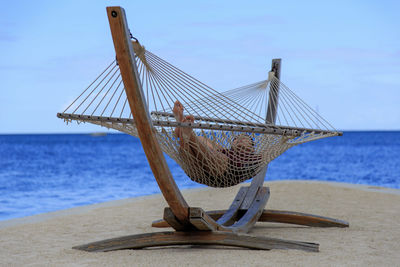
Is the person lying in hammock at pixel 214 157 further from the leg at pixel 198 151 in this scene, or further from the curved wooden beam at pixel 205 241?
the curved wooden beam at pixel 205 241

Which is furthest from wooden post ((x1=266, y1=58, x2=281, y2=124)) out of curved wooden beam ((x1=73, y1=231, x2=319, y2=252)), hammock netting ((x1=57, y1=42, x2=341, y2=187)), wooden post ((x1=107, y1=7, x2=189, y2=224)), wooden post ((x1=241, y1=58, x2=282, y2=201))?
wooden post ((x1=107, y1=7, x2=189, y2=224))

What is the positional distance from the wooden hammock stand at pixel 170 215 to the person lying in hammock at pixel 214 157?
0.29 m

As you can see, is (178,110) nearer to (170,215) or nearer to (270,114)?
(170,215)

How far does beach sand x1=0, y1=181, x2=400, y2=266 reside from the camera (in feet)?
8.27

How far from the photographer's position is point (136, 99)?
232 cm

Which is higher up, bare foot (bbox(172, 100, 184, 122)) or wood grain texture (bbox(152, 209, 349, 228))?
bare foot (bbox(172, 100, 184, 122))

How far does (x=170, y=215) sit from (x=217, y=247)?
43 centimetres

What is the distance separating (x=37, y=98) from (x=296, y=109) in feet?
57.0

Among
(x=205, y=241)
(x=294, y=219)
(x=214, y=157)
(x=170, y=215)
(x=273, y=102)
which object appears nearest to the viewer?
(x=170, y=215)

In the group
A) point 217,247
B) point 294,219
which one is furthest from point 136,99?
point 294,219

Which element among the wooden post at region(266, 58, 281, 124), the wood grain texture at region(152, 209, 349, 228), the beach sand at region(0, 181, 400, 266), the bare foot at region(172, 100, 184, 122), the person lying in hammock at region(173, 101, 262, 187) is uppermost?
the wooden post at region(266, 58, 281, 124)

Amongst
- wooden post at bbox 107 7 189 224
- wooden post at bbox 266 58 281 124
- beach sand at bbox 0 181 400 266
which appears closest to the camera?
wooden post at bbox 107 7 189 224

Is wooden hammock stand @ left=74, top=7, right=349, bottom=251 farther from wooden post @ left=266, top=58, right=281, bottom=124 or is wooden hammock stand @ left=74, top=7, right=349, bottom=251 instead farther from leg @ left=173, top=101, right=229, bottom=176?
wooden post @ left=266, top=58, right=281, bottom=124

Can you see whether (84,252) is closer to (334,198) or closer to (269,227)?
(269,227)
